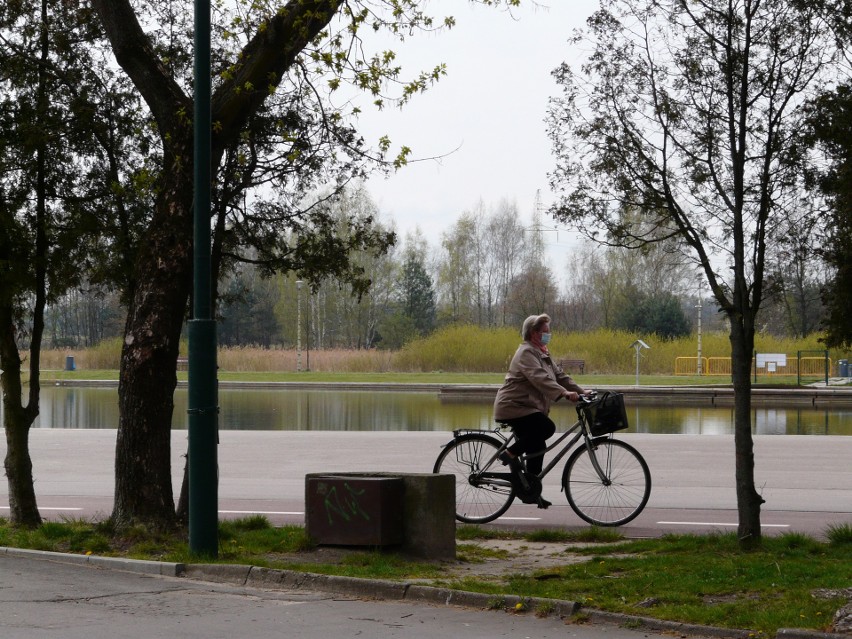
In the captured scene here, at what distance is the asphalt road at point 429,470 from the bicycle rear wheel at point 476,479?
0.28 m

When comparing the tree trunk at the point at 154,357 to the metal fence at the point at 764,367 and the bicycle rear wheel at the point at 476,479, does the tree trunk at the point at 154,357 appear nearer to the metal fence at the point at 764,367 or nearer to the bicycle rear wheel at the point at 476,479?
the bicycle rear wheel at the point at 476,479

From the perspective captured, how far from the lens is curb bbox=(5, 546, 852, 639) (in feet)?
19.9

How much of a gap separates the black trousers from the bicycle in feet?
0.21

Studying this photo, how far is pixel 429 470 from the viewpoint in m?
15.0

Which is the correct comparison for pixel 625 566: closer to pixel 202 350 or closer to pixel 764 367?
pixel 202 350

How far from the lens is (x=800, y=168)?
8695mm

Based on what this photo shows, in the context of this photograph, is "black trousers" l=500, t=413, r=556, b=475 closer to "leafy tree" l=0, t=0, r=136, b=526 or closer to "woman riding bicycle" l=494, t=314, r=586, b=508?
"woman riding bicycle" l=494, t=314, r=586, b=508

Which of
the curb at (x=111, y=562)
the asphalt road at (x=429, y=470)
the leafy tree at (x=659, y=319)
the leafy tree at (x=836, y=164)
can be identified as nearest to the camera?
the curb at (x=111, y=562)

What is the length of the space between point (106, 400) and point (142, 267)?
88.6 feet

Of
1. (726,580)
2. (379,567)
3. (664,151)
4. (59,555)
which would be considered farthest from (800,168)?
(59,555)

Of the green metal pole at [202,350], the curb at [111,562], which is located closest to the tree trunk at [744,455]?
the green metal pole at [202,350]

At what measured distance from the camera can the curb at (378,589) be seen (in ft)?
19.9

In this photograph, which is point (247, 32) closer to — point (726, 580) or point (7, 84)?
point (7, 84)

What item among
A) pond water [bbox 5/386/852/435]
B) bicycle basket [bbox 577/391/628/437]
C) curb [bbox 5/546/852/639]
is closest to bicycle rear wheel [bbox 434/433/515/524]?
bicycle basket [bbox 577/391/628/437]
